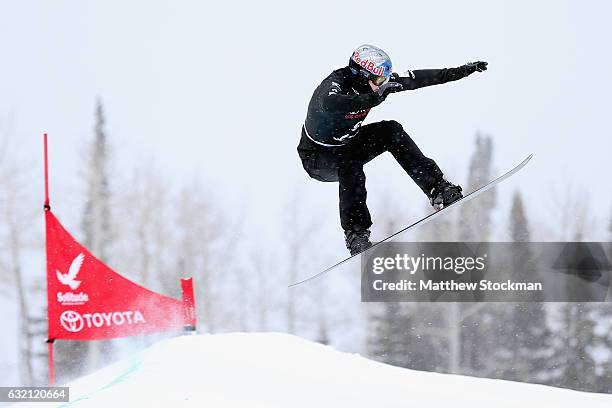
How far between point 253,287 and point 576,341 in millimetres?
9734

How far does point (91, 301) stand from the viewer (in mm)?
8055

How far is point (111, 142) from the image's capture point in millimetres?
26656

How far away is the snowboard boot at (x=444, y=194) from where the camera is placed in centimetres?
540

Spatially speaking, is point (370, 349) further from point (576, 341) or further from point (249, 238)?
point (249, 238)

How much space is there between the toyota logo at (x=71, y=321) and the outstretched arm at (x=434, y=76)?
14.8ft

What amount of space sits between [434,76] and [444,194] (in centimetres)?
85

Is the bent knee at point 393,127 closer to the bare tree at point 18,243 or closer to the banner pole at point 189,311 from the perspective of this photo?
the banner pole at point 189,311

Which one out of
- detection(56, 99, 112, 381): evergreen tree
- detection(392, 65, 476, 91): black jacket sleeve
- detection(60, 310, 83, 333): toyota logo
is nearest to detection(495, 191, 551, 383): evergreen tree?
detection(56, 99, 112, 381): evergreen tree

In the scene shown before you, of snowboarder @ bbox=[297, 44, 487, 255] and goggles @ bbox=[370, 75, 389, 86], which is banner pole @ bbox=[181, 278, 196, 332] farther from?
goggles @ bbox=[370, 75, 389, 86]

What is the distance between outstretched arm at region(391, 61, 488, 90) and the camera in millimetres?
5223

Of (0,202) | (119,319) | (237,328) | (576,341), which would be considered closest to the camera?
(119,319)

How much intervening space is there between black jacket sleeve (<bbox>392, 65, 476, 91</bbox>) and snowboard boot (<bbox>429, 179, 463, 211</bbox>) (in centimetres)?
72

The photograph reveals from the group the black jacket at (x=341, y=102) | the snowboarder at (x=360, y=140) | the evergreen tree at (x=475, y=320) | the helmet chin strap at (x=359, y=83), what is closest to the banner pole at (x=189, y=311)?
the snowboarder at (x=360, y=140)

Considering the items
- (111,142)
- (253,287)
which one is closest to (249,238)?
(253,287)
